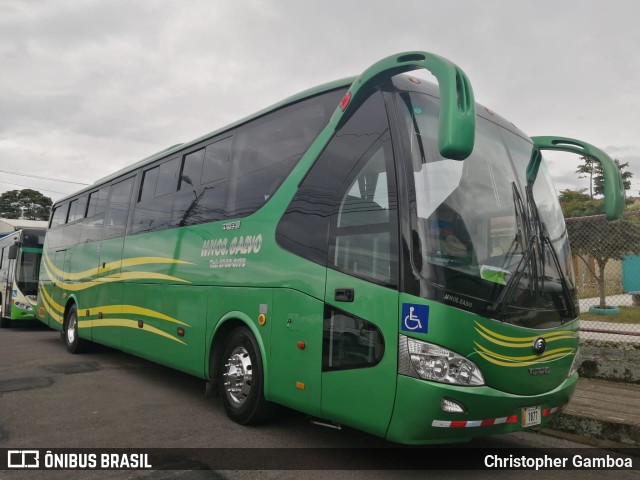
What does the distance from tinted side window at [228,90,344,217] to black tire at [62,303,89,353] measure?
6299 millimetres

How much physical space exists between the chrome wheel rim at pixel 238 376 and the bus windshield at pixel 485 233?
2475mm

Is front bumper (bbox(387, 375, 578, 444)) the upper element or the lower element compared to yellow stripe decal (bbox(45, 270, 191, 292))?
lower

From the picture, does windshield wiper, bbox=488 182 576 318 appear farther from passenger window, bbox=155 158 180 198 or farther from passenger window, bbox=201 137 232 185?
passenger window, bbox=155 158 180 198

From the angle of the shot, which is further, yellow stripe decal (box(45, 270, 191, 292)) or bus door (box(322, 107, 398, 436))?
yellow stripe decal (box(45, 270, 191, 292))

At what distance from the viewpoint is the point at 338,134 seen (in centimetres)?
475

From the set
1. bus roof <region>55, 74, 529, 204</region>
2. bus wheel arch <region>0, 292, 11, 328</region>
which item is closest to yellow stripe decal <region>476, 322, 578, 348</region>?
bus roof <region>55, 74, 529, 204</region>

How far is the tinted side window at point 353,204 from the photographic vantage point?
13.4 ft

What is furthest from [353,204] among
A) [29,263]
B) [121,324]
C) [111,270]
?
[29,263]

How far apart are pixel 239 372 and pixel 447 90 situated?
3538 millimetres

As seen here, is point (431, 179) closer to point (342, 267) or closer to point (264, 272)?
point (342, 267)

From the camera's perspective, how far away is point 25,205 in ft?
209

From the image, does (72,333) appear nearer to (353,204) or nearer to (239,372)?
(239,372)

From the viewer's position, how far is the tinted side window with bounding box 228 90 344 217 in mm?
5211

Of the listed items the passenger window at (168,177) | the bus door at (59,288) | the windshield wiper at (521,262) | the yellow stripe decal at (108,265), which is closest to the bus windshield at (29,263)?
the yellow stripe decal at (108,265)
